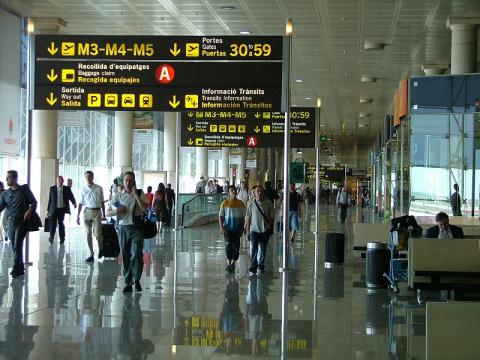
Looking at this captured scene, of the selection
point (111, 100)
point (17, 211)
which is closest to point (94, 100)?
point (111, 100)

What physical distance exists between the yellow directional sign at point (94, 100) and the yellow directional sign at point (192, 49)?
6.20 feet

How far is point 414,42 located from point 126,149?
1684cm

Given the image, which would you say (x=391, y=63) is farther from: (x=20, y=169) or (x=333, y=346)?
(x=333, y=346)

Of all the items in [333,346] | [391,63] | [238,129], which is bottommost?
[333,346]

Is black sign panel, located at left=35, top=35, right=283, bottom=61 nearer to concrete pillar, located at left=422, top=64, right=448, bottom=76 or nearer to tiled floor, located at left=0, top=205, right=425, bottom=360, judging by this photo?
tiled floor, located at left=0, top=205, right=425, bottom=360

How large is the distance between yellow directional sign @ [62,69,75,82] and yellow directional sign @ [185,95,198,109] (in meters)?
2.22

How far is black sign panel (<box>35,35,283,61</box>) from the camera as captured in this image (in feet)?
46.5

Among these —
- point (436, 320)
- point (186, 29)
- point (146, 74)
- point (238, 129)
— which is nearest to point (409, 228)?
point (146, 74)

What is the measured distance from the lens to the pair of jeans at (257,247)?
14391 millimetres

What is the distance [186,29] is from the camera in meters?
25.1

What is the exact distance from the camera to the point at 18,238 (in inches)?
520

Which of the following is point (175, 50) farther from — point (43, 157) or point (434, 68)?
point (434, 68)

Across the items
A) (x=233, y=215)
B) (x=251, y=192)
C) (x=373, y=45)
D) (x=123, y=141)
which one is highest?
(x=373, y=45)

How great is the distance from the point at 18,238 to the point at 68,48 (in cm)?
A: 378
